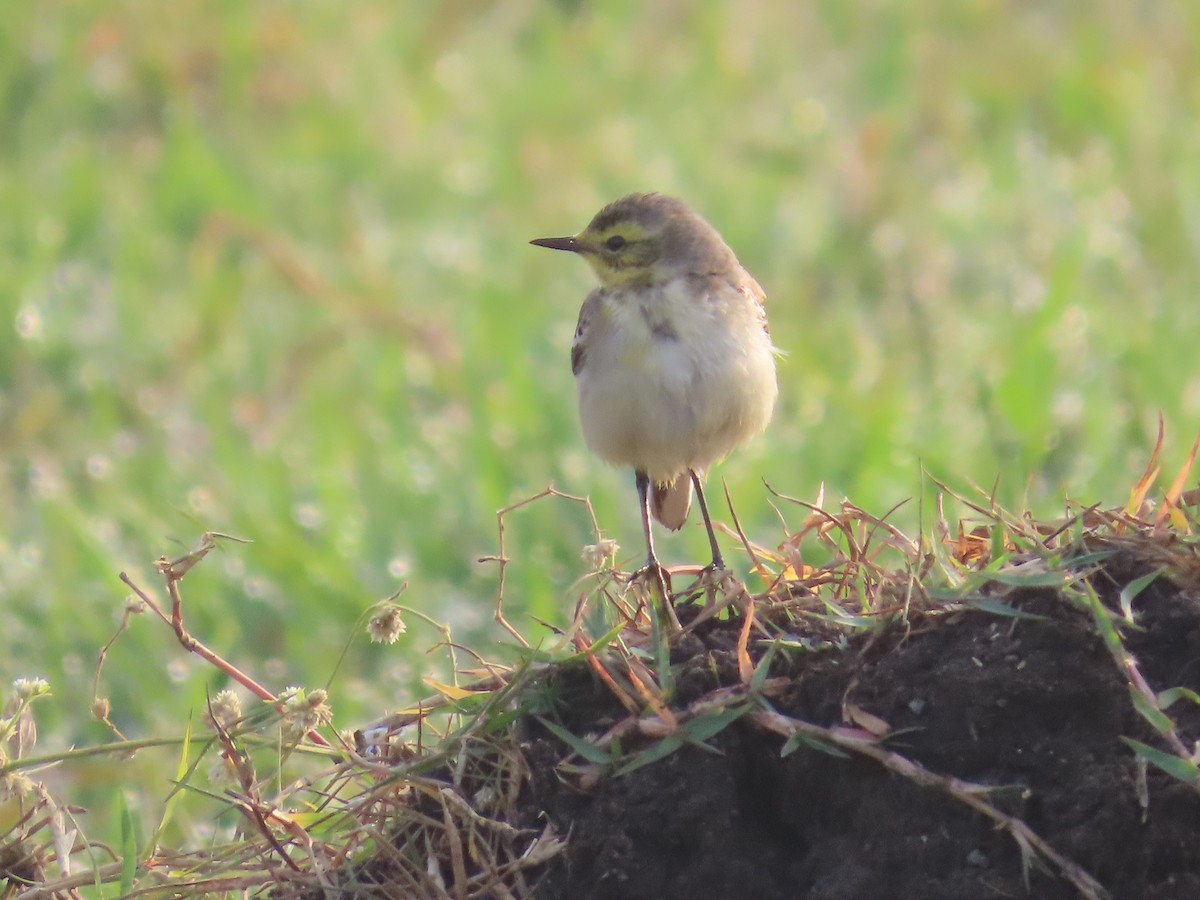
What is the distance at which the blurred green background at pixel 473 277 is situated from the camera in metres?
7.40

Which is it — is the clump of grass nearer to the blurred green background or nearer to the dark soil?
the dark soil

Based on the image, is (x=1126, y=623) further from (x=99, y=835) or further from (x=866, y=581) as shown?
(x=99, y=835)

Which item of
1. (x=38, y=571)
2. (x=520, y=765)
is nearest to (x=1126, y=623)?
(x=520, y=765)

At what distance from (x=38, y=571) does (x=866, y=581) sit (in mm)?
4438

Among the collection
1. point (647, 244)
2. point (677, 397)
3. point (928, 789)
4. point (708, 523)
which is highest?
point (647, 244)

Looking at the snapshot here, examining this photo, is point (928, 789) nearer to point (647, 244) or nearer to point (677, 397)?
point (677, 397)

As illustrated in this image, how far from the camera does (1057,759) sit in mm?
3469

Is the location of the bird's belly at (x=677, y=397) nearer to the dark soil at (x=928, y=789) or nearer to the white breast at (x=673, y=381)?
the white breast at (x=673, y=381)

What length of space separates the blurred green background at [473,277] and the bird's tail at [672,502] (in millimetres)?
→ 567

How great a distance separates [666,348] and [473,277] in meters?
5.09

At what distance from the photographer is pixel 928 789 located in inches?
136

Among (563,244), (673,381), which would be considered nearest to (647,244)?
(563,244)

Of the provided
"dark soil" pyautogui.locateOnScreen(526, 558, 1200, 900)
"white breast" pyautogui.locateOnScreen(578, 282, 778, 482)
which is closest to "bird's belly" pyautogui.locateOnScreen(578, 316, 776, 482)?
"white breast" pyautogui.locateOnScreen(578, 282, 778, 482)

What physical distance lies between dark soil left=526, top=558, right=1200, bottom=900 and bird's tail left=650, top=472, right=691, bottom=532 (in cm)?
254
